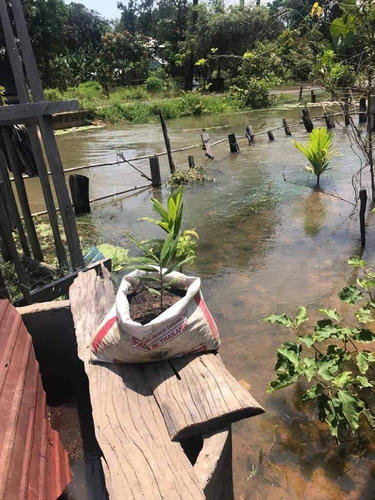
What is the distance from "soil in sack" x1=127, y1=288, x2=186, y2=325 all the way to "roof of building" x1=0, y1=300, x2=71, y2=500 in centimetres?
66

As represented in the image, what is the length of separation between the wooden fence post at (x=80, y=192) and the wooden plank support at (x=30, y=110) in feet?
13.5

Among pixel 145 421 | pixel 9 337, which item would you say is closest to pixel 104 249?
pixel 9 337

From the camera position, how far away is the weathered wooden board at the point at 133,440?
1.51m

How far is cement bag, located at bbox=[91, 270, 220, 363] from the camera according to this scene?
6.86ft

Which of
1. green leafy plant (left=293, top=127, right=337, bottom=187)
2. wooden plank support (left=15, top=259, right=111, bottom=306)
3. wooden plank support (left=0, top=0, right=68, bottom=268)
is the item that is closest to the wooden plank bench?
wooden plank support (left=15, top=259, right=111, bottom=306)

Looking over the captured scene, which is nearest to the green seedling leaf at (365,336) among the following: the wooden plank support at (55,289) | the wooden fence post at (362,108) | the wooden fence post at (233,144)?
the wooden plank support at (55,289)

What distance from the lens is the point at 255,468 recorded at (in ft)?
8.34

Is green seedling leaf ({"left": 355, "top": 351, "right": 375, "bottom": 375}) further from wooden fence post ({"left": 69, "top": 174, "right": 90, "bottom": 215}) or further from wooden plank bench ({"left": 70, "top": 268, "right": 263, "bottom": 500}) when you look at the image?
wooden fence post ({"left": 69, "top": 174, "right": 90, "bottom": 215})

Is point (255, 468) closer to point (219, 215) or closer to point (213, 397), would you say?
point (213, 397)

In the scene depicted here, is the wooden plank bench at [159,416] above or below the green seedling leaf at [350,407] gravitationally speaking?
above

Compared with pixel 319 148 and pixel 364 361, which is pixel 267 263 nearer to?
pixel 364 361

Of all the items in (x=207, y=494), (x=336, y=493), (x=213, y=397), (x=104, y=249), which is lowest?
(x=336, y=493)

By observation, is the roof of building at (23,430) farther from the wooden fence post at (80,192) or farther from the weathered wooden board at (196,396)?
the wooden fence post at (80,192)

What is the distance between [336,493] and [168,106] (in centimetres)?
2381
